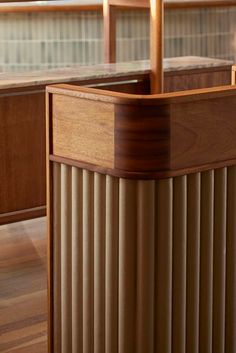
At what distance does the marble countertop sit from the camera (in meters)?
3.91

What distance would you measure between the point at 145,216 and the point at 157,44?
2.15 meters

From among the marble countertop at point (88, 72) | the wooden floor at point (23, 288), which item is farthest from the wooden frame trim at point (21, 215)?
the marble countertop at point (88, 72)

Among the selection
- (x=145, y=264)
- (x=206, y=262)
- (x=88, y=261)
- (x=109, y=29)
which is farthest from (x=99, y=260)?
(x=109, y=29)

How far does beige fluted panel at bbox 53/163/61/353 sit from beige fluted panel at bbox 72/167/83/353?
8 cm

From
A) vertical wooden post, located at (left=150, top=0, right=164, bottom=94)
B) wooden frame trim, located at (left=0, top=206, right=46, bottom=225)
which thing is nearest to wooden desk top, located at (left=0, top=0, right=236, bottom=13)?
vertical wooden post, located at (left=150, top=0, right=164, bottom=94)

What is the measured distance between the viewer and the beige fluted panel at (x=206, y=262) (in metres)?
2.15

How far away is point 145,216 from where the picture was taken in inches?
80.7

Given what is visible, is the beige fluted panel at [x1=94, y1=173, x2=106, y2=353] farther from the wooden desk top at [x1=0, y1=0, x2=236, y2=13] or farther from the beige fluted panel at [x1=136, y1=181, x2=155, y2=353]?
the wooden desk top at [x1=0, y1=0, x2=236, y2=13]

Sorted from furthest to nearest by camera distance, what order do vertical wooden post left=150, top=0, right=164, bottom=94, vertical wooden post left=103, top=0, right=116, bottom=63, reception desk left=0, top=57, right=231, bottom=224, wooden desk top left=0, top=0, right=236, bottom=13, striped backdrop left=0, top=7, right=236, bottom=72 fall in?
Answer: striped backdrop left=0, top=7, right=236, bottom=72 < wooden desk top left=0, top=0, right=236, bottom=13 < vertical wooden post left=103, top=0, right=116, bottom=63 < vertical wooden post left=150, top=0, right=164, bottom=94 < reception desk left=0, top=57, right=231, bottom=224

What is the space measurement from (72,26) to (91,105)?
11.0 feet

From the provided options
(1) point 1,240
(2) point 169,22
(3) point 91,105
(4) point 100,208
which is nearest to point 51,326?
(4) point 100,208

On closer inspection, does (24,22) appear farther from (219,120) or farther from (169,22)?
(219,120)

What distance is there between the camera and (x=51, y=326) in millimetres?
2395

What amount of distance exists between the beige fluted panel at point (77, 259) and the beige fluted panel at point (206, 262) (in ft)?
1.00
